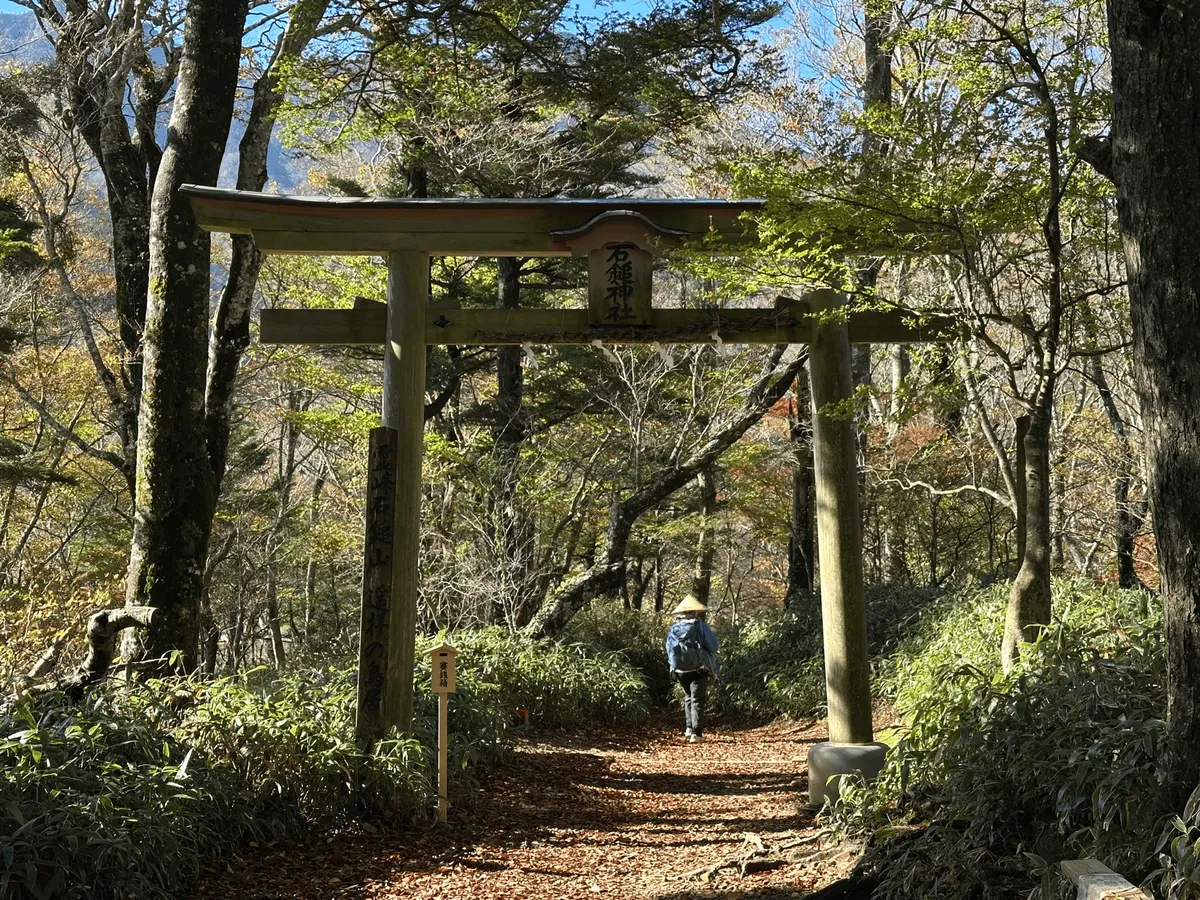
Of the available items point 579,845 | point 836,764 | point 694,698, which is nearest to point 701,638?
point 694,698

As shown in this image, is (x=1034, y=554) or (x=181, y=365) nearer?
(x=1034, y=554)

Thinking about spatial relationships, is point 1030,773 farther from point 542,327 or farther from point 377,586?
point 542,327

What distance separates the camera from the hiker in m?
10.1

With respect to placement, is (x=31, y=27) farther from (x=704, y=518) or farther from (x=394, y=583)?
(x=704, y=518)

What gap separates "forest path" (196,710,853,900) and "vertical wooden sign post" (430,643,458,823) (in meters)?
0.20

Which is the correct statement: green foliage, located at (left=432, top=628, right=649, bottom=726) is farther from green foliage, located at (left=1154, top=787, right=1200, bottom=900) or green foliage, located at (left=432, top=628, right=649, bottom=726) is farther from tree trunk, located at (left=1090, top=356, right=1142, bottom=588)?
green foliage, located at (left=1154, top=787, right=1200, bottom=900)

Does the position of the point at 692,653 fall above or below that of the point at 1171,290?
below

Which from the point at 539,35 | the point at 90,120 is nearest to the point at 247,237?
the point at 90,120

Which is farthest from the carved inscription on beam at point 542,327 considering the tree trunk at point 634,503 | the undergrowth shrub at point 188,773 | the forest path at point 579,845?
the tree trunk at point 634,503

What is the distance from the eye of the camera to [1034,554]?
5.64 m

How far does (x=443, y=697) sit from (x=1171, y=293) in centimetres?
427

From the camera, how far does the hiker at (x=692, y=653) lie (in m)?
10.1

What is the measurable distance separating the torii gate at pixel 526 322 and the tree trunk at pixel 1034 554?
3.29 feet

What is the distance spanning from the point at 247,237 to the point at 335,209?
1511 mm
